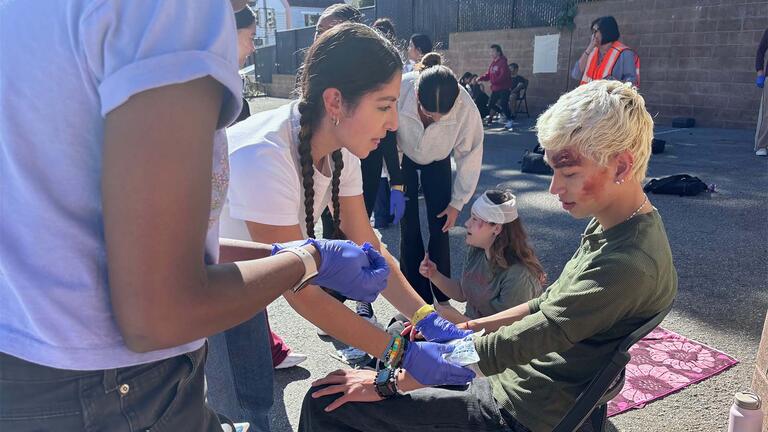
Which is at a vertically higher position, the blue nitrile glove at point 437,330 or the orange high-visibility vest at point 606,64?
the orange high-visibility vest at point 606,64

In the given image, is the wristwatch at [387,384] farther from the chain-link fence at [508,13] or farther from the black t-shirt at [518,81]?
the black t-shirt at [518,81]

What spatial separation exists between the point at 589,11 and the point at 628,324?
39.9 feet

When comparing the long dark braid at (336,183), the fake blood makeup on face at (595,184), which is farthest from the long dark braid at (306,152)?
the fake blood makeup on face at (595,184)

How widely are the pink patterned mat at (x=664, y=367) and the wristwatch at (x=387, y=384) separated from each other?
4.22 ft

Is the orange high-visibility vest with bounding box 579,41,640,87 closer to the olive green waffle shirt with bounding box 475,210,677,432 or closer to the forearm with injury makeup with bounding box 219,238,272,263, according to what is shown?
the olive green waffle shirt with bounding box 475,210,677,432

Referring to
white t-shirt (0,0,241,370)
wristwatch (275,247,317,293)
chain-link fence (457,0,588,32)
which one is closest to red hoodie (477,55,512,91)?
chain-link fence (457,0,588,32)

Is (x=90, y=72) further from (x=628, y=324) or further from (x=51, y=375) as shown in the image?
(x=628, y=324)

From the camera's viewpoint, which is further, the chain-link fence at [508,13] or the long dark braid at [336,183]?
the chain-link fence at [508,13]

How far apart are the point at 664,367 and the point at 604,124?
5.71ft

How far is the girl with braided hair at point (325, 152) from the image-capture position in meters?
1.64

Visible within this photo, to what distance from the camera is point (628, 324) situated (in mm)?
1526

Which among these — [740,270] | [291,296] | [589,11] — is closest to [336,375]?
[291,296]

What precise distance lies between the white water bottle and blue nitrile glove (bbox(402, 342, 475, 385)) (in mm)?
819

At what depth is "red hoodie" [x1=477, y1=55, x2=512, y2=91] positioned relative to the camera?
41.1 ft
